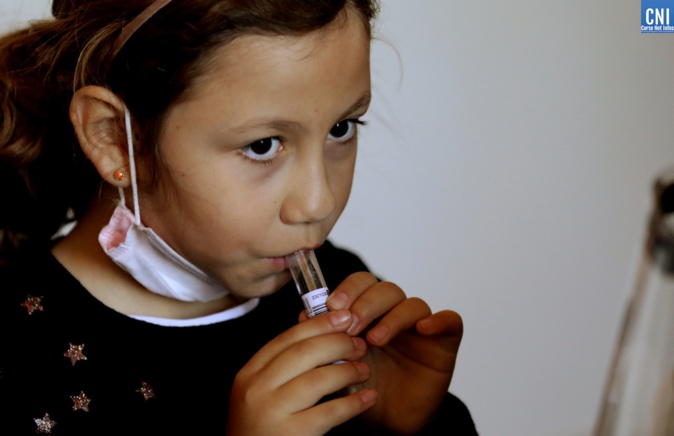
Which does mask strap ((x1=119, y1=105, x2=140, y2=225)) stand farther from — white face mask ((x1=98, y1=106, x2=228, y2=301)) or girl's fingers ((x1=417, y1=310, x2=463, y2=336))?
girl's fingers ((x1=417, y1=310, x2=463, y2=336))

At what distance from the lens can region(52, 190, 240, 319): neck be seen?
0.99 m

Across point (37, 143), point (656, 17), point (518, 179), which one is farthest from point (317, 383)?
point (656, 17)

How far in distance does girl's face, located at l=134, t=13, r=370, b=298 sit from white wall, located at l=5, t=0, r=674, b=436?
0.68 m

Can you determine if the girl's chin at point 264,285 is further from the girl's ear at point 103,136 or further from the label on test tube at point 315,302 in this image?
the girl's ear at point 103,136

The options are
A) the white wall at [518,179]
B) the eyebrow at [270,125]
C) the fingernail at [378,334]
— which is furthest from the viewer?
the white wall at [518,179]

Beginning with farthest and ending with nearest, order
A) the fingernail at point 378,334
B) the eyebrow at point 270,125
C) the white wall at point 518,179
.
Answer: the white wall at point 518,179
the fingernail at point 378,334
the eyebrow at point 270,125

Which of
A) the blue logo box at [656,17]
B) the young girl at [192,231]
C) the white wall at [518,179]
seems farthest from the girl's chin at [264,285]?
the blue logo box at [656,17]

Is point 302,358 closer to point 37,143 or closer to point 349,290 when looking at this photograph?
point 349,290

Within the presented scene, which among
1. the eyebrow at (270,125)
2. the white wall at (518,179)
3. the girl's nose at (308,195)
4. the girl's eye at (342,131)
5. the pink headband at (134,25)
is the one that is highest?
the pink headband at (134,25)

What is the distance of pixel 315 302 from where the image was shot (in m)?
0.86

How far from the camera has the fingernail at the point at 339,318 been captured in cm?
84

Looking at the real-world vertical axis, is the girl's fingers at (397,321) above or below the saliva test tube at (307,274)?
below

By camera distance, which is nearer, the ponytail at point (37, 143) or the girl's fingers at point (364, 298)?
the girl's fingers at point (364, 298)

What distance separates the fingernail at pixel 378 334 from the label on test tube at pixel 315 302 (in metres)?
0.07
